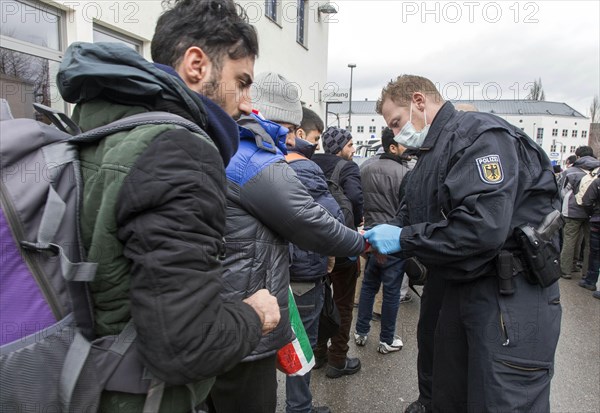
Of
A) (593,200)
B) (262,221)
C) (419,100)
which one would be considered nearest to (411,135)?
(419,100)

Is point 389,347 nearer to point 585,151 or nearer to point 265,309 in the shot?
point 265,309

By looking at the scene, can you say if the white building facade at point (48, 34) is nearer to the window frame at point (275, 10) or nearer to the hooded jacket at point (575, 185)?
the window frame at point (275, 10)

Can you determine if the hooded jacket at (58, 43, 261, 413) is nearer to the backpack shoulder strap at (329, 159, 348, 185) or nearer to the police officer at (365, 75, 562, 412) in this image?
the police officer at (365, 75, 562, 412)

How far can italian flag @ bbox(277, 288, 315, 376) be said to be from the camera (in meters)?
1.92

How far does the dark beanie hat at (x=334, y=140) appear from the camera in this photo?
13.4ft

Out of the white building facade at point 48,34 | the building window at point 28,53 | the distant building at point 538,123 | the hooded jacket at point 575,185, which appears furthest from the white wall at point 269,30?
the distant building at point 538,123

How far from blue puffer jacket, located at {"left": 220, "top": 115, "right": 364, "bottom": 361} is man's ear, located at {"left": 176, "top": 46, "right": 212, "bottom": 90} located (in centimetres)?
42

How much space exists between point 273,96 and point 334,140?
1.76 meters

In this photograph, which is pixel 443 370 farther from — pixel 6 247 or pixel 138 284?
pixel 6 247

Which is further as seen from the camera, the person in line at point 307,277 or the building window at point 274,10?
the building window at point 274,10

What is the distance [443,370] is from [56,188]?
6.79 ft

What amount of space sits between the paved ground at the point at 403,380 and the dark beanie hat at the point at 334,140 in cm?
196

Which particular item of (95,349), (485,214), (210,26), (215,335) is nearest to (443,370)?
(485,214)

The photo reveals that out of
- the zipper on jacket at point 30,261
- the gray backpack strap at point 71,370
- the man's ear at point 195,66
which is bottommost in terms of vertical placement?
the gray backpack strap at point 71,370
